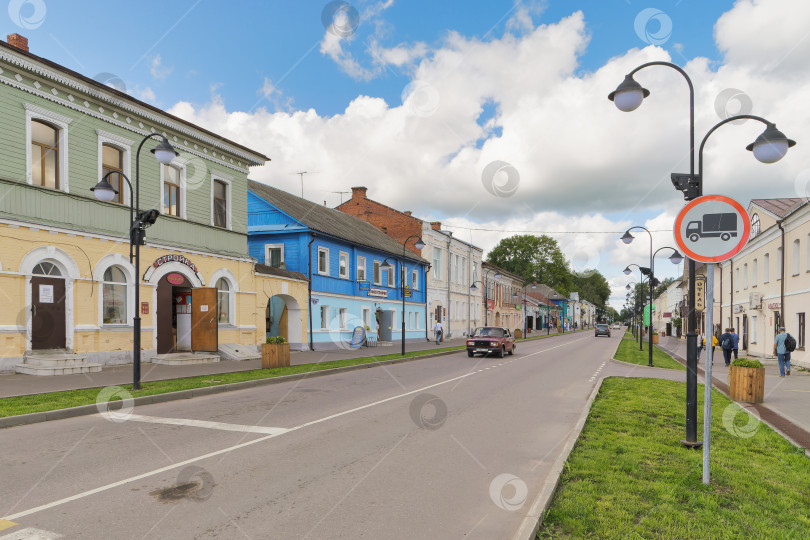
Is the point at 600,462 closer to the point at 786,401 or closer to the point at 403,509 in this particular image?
the point at 403,509

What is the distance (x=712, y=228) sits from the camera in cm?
553

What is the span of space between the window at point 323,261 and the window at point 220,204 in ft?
24.4

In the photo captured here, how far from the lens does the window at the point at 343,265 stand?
3178 centimetres

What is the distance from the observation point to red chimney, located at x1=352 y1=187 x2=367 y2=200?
149 ft

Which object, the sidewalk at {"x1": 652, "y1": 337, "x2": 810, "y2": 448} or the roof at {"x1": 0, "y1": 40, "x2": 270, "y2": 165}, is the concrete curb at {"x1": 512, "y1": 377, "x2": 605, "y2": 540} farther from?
the roof at {"x1": 0, "y1": 40, "x2": 270, "y2": 165}

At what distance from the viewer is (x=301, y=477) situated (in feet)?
19.7

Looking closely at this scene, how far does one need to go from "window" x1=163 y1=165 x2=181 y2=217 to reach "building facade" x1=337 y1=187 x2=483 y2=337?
72.7ft

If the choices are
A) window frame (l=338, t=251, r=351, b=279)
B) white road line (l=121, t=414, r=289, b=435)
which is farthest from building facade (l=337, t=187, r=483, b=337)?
white road line (l=121, t=414, r=289, b=435)

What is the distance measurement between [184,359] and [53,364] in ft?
15.0

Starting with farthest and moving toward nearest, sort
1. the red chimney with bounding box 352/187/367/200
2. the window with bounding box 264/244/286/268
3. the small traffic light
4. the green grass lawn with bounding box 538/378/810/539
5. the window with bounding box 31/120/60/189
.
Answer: the red chimney with bounding box 352/187/367/200
the window with bounding box 264/244/286/268
the window with bounding box 31/120/60/189
the small traffic light
the green grass lawn with bounding box 538/378/810/539

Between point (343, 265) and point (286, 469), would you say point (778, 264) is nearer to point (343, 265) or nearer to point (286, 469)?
point (343, 265)

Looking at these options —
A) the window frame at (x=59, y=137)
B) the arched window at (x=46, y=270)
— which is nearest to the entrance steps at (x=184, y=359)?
the arched window at (x=46, y=270)

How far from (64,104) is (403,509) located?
53.7ft

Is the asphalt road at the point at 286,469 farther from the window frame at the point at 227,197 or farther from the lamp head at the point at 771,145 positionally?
the window frame at the point at 227,197
